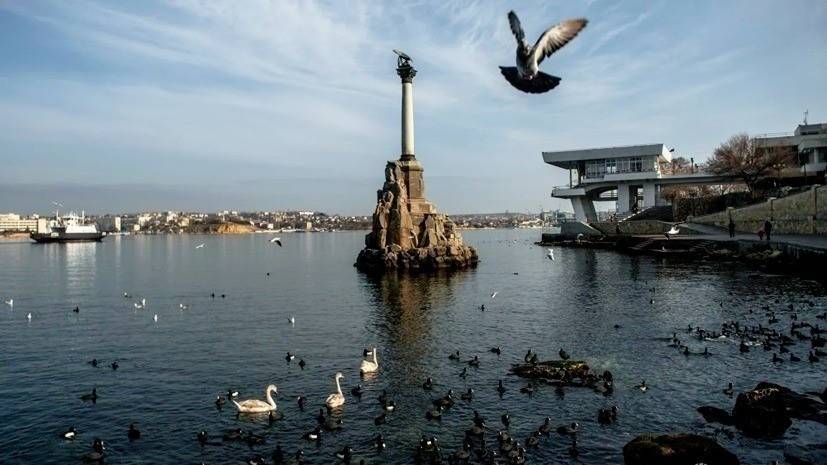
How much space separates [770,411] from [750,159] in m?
84.6

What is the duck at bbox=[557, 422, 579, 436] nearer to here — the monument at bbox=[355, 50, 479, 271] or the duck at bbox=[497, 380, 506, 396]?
the duck at bbox=[497, 380, 506, 396]

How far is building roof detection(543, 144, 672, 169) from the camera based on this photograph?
107 metres

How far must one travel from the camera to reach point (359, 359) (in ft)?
A: 85.3

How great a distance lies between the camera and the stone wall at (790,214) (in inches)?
2365

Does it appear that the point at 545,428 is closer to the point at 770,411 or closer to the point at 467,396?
the point at 467,396

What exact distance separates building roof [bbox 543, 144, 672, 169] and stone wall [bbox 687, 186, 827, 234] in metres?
22.8

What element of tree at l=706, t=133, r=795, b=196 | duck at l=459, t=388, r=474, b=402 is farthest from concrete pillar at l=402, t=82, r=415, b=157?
duck at l=459, t=388, r=474, b=402

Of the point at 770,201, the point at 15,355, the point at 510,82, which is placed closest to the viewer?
the point at 510,82

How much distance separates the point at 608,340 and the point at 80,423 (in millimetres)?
21593

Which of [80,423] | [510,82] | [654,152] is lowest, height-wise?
[80,423]

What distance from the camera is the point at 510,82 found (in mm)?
9852

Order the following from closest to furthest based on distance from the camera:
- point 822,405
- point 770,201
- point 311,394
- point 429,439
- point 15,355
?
point 429,439, point 822,405, point 311,394, point 15,355, point 770,201

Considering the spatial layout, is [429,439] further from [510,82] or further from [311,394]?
[510,82]

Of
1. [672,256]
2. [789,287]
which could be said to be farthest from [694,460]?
[672,256]
